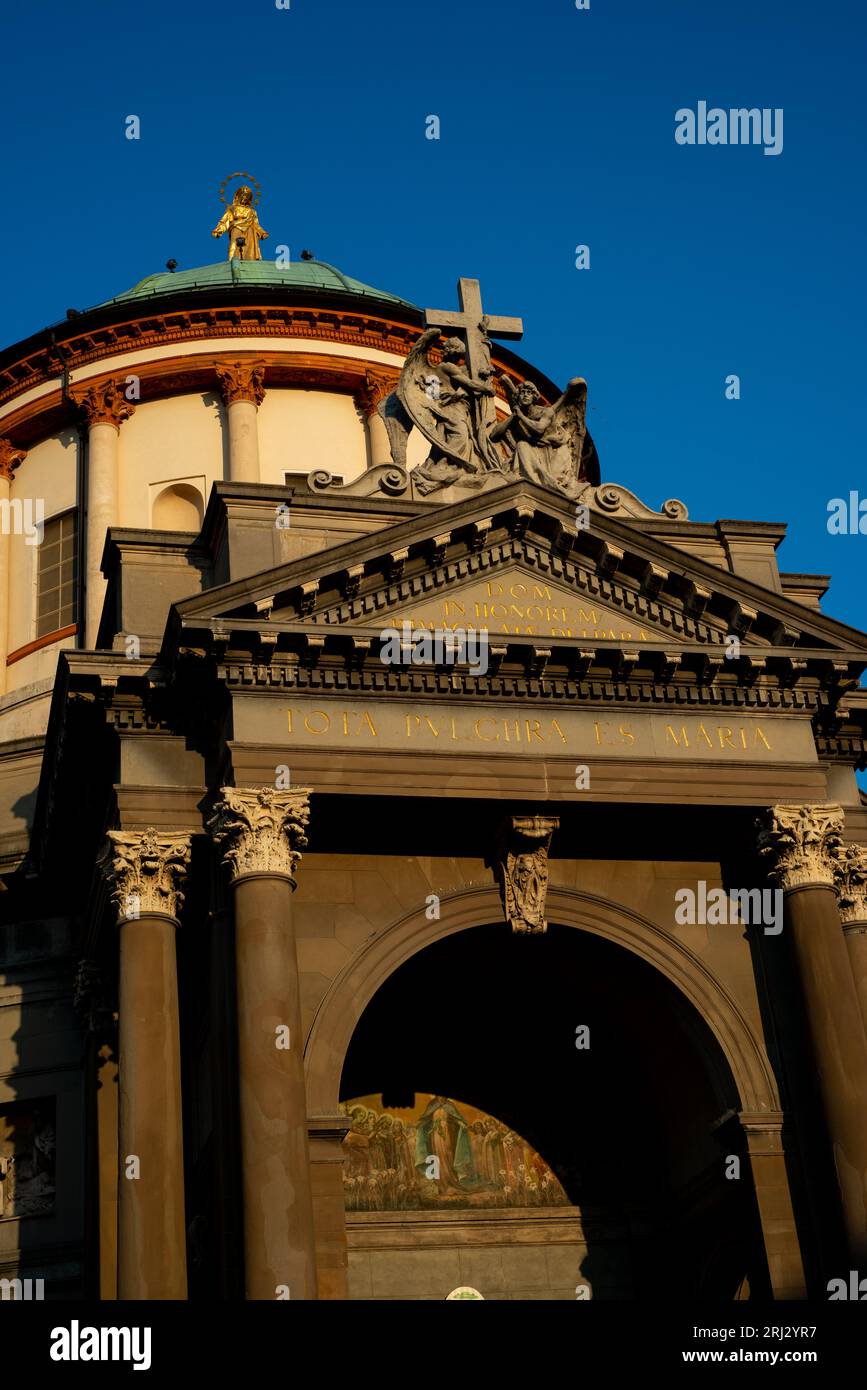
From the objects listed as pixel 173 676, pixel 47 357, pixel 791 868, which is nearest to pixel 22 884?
pixel 173 676

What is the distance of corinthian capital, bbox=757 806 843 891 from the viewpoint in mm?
23781

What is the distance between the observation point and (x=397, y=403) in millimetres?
26781

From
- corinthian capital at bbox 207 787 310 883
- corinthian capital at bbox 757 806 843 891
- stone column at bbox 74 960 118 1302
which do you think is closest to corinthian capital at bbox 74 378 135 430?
stone column at bbox 74 960 118 1302

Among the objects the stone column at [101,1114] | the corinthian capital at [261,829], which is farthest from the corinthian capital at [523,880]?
the stone column at [101,1114]

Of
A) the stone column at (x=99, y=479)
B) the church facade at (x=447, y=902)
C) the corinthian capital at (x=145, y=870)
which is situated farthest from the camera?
the stone column at (x=99, y=479)

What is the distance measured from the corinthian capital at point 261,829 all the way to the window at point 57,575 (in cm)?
1396

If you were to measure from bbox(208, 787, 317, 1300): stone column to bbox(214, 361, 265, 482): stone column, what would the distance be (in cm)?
1428

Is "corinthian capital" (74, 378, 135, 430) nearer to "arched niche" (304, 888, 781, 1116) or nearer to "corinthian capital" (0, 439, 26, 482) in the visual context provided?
"corinthian capital" (0, 439, 26, 482)

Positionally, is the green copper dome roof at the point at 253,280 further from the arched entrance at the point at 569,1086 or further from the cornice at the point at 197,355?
the arched entrance at the point at 569,1086

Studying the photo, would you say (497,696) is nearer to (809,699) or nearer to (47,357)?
(809,699)

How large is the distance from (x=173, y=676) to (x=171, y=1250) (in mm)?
6737

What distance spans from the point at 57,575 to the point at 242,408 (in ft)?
15.7

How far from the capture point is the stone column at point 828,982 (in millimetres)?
21906

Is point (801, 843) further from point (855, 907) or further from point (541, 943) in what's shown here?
point (541, 943)
